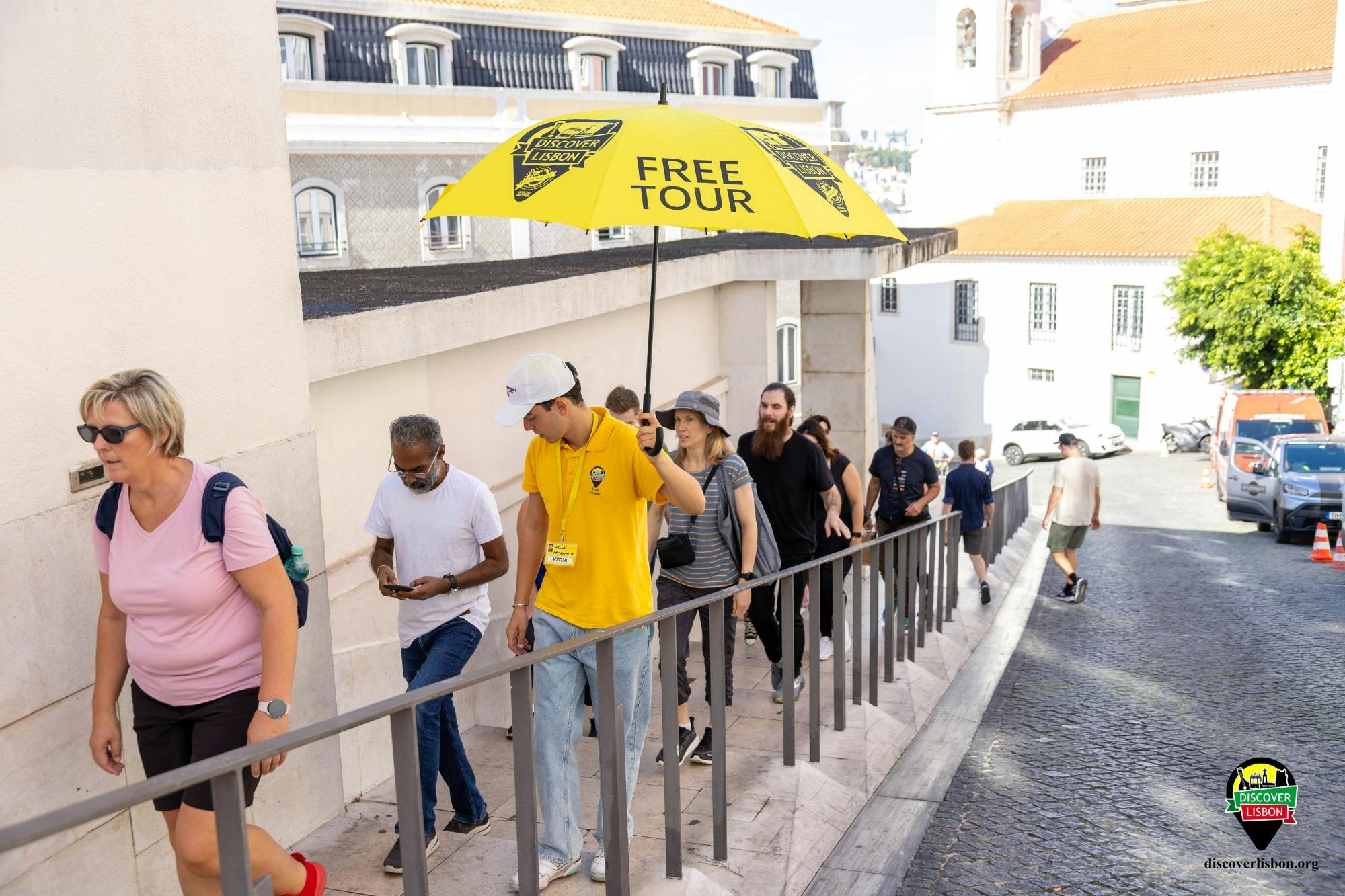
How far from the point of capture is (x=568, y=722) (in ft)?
13.3

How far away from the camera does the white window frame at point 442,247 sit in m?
30.1

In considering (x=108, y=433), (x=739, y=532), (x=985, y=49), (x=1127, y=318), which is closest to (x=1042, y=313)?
(x=1127, y=318)

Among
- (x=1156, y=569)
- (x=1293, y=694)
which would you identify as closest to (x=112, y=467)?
(x=1293, y=694)

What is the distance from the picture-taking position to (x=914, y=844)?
516 cm

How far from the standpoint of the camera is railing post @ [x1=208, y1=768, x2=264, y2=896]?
91.1 inches

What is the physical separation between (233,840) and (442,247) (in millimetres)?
29822

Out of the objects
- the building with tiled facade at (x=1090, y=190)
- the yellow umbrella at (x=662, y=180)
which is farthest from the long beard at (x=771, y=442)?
the building with tiled facade at (x=1090, y=190)

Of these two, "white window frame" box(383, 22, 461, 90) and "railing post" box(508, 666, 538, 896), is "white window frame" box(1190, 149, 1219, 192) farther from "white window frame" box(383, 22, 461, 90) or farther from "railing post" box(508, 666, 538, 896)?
"railing post" box(508, 666, 538, 896)

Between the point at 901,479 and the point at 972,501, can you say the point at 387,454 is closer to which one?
the point at 901,479

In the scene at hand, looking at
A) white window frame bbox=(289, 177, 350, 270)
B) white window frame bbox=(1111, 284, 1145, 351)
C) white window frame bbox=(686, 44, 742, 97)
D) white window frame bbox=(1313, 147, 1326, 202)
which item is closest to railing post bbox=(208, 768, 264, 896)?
white window frame bbox=(289, 177, 350, 270)

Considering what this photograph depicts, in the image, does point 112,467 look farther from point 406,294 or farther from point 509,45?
point 509,45

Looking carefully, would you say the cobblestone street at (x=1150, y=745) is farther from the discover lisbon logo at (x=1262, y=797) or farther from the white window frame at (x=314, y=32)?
the white window frame at (x=314, y=32)

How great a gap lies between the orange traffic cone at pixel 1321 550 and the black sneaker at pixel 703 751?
41.0 feet

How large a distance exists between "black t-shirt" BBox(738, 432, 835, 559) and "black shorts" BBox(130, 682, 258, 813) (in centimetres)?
350
